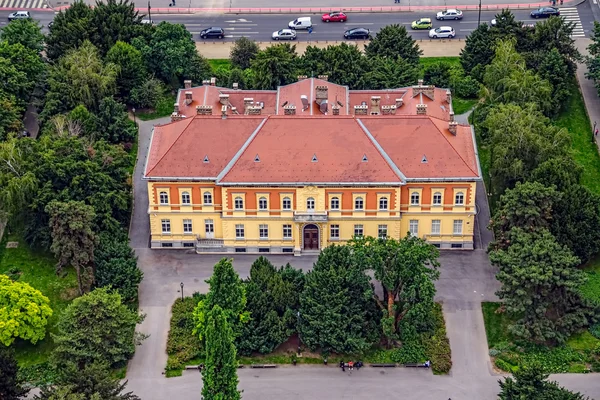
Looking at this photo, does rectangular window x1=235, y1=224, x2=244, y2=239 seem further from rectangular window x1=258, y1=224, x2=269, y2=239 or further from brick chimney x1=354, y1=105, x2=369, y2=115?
brick chimney x1=354, y1=105, x2=369, y2=115

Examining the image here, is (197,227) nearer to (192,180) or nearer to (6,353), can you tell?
(192,180)

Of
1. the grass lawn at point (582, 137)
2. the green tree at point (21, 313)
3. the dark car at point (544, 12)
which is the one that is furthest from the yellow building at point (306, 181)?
the dark car at point (544, 12)

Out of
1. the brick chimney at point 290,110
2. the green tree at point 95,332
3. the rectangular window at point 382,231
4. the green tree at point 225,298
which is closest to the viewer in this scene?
the green tree at point 225,298

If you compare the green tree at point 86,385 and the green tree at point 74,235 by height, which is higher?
the green tree at point 74,235

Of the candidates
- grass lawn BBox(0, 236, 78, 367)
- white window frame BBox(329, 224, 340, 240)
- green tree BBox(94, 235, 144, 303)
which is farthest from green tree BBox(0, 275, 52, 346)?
white window frame BBox(329, 224, 340, 240)

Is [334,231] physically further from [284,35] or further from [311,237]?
[284,35]

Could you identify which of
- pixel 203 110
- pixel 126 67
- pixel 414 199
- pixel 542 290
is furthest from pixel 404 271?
pixel 126 67

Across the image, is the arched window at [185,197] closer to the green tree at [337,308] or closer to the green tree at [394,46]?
the green tree at [337,308]
